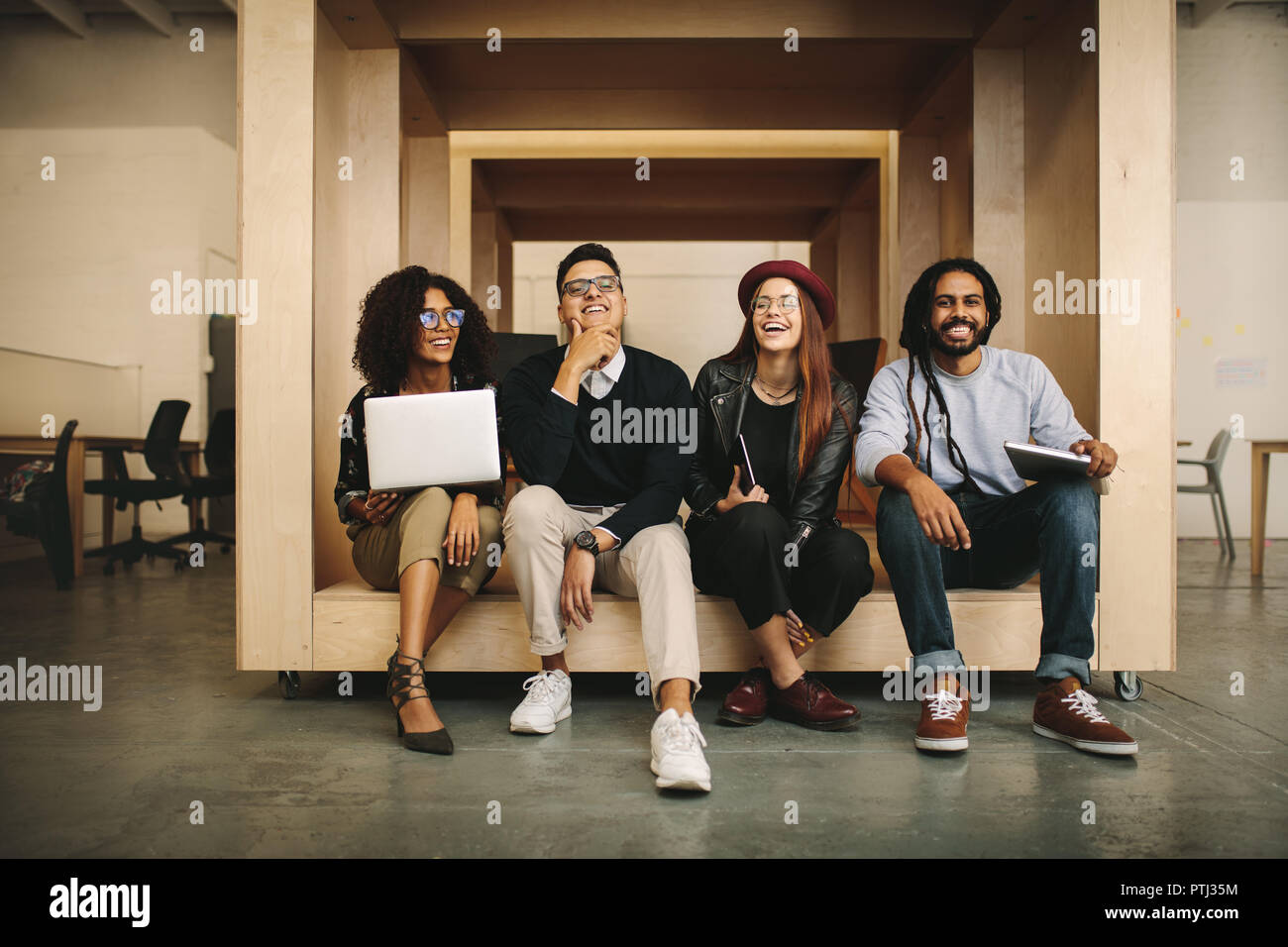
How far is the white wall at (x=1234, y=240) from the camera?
23.9 ft

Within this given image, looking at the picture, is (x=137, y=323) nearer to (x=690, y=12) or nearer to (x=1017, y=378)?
(x=690, y=12)

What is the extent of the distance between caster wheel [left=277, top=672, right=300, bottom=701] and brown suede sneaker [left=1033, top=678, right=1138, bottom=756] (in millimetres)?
1984

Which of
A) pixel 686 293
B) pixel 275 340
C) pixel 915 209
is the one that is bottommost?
pixel 275 340

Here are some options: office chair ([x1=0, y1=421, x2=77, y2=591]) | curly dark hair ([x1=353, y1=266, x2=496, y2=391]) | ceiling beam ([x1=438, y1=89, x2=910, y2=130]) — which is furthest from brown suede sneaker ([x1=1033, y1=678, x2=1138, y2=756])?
office chair ([x1=0, y1=421, x2=77, y2=591])

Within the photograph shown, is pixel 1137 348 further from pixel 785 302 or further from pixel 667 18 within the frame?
pixel 667 18

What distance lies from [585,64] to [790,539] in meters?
2.21

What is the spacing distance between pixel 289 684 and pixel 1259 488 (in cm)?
539

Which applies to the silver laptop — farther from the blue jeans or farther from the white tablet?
the white tablet

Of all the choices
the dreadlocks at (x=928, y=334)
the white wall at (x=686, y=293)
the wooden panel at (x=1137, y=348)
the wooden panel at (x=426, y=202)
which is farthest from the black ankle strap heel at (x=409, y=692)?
the white wall at (x=686, y=293)

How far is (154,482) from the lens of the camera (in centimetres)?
565

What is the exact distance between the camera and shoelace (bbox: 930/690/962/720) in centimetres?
190

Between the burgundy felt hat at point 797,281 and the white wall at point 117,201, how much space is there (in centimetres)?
664

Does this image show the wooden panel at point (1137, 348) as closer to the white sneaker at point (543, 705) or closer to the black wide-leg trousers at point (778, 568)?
the black wide-leg trousers at point (778, 568)

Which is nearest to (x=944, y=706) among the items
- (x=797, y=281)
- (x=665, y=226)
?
(x=797, y=281)
